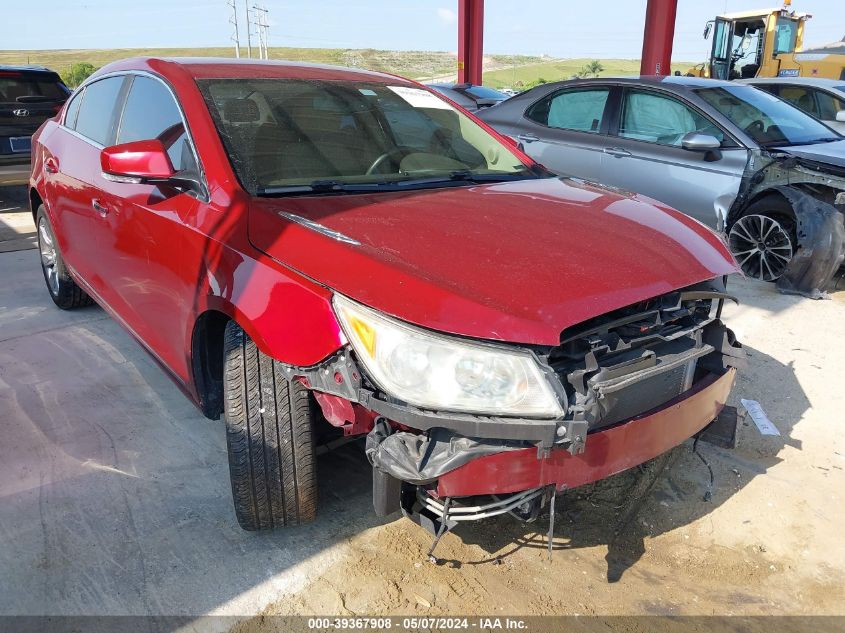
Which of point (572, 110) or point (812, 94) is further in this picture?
point (812, 94)

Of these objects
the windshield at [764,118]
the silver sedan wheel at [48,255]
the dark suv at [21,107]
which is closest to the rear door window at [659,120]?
the windshield at [764,118]

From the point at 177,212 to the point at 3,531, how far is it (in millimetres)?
1310

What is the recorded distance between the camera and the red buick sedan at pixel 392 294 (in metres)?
1.79

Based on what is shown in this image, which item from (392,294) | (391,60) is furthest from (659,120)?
(391,60)

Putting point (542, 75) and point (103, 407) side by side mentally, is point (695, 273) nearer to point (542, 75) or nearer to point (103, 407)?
point (103, 407)

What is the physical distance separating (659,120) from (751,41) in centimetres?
1094

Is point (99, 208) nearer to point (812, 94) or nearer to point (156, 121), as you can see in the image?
point (156, 121)

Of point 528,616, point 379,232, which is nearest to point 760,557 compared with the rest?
point 528,616

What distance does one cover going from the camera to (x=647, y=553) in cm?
245

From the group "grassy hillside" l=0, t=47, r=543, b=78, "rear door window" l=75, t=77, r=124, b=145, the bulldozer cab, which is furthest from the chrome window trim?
"grassy hillside" l=0, t=47, r=543, b=78

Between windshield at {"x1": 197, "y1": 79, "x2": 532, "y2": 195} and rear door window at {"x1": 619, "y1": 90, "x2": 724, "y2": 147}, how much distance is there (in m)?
2.96

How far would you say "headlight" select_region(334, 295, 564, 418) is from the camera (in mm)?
1769

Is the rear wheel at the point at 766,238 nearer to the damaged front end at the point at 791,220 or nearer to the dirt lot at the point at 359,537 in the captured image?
Result: the damaged front end at the point at 791,220

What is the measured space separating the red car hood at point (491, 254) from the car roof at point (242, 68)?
86cm
